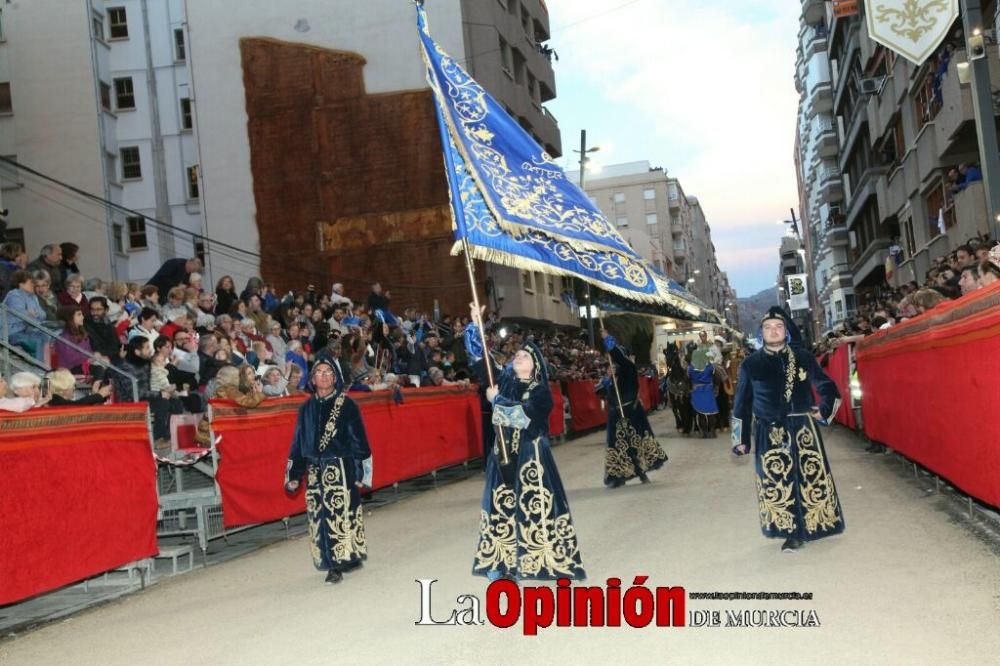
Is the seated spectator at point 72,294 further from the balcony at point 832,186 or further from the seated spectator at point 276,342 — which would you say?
the balcony at point 832,186

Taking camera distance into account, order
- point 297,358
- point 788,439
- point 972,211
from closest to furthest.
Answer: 1. point 788,439
2. point 297,358
3. point 972,211

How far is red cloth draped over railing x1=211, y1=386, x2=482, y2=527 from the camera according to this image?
35.1ft

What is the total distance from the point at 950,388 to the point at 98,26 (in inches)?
1463

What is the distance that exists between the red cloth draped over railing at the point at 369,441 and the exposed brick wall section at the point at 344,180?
49.9ft

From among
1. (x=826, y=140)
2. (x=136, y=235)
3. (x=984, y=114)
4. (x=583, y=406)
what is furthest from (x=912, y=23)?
(x=826, y=140)

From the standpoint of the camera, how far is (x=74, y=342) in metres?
12.9

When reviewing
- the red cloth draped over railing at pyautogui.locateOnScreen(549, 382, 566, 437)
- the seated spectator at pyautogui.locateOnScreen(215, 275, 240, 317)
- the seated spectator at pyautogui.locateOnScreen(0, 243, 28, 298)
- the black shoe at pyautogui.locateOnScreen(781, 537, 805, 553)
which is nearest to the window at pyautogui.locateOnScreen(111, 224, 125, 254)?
the red cloth draped over railing at pyautogui.locateOnScreen(549, 382, 566, 437)

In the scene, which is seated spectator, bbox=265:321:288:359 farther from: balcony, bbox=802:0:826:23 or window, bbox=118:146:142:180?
balcony, bbox=802:0:826:23

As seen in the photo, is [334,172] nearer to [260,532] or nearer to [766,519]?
[260,532]

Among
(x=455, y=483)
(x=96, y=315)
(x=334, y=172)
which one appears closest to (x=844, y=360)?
(x=455, y=483)

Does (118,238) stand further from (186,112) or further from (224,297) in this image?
(224,297)

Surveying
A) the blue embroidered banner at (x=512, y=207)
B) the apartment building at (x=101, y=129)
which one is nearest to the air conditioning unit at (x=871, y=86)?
the apartment building at (x=101, y=129)

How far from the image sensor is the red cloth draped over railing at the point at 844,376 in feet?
62.4

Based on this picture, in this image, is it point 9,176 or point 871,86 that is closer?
point 9,176
